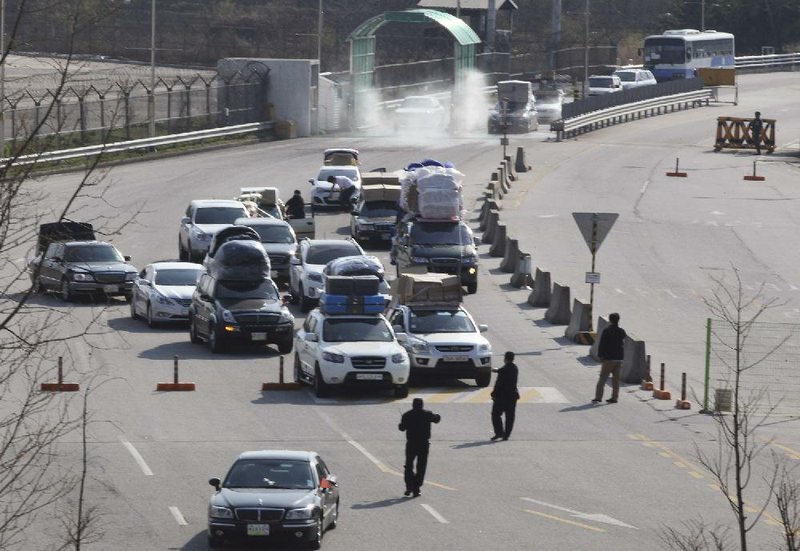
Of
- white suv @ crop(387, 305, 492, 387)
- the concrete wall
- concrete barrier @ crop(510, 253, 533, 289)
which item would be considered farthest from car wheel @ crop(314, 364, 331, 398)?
the concrete wall

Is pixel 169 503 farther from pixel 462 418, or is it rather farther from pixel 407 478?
pixel 462 418

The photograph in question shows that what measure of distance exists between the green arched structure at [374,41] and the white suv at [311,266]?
4778 cm

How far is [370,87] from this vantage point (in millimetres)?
89812

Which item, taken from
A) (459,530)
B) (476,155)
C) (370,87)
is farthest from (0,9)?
(370,87)

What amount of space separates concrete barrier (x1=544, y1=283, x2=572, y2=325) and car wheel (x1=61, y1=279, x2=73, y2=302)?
11.0m

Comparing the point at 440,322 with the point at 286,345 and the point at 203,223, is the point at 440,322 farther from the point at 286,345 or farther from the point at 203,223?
the point at 203,223

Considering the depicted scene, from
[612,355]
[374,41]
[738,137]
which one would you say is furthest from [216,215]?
[374,41]

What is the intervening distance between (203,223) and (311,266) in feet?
22.4

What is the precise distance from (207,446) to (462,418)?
496 centimetres

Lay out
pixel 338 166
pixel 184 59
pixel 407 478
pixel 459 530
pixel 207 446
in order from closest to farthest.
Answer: pixel 459 530 → pixel 407 478 → pixel 207 446 → pixel 338 166 → pixel 184 59

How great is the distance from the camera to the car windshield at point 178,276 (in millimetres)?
36906

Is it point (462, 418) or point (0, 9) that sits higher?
point (0, 9)

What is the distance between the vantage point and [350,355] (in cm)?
2909

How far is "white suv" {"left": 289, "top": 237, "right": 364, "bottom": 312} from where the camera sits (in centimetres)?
3816
